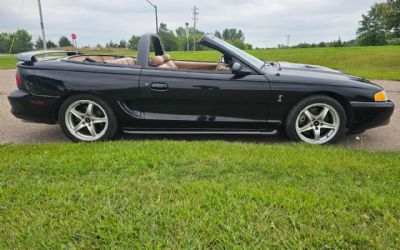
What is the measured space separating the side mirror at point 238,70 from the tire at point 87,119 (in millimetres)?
1509

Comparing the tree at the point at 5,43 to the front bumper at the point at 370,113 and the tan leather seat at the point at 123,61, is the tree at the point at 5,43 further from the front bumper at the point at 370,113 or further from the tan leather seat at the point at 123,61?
the front bumper at the point at 370,113

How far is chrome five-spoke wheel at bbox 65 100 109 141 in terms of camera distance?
3.68m

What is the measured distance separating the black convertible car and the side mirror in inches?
0.4

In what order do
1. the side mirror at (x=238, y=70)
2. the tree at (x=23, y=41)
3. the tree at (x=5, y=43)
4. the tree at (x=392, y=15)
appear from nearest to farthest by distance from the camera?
1. the side mirror at (x=238, y=70)
2. the tree at (x=392, y=15)
3. the tree at (x=5, y=43)
4. the tree at (x=23, y=41)

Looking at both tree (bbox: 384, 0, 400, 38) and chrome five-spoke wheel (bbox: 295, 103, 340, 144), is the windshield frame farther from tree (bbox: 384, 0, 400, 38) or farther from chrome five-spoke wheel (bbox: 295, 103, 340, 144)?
tree (bbox: 384, 0, 400, 38)

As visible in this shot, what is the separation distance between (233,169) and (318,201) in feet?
2.71

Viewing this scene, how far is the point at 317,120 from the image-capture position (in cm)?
363

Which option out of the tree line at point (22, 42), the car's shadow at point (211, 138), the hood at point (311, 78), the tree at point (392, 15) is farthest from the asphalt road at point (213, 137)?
the tree line at point (22, 42)

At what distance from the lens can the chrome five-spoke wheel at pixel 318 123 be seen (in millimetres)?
3586

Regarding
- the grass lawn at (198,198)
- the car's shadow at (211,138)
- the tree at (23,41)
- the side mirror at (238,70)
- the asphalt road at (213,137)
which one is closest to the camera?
the grass lawn at (198,198)

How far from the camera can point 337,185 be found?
8.03 ft

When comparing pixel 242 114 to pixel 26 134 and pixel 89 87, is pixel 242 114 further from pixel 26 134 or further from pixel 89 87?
pixel 26 134

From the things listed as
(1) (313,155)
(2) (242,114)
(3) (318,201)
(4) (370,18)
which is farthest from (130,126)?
(4) (370,18)

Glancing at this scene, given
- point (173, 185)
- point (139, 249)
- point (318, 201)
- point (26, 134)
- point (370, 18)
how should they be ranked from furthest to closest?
1. point (370, 18)
2. point (26, 134)
3. point (173, 185)
4. point (318, 201)
5. point (139, 249)
